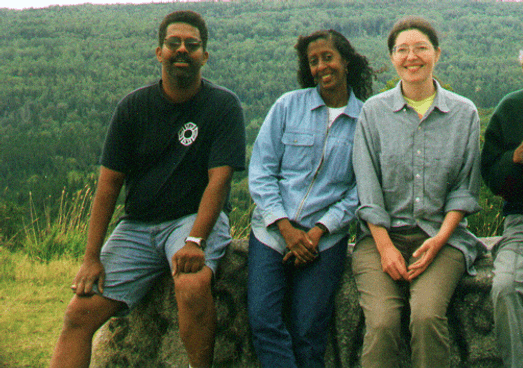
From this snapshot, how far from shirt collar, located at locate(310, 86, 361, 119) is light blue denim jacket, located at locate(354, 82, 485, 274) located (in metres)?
0.22

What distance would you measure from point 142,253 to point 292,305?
80 cm

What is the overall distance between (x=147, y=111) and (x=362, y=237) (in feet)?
4.15

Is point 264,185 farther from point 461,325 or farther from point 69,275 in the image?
point 69,275

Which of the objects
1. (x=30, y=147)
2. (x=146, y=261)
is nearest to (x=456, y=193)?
(x=146, y=261)

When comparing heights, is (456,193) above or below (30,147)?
above

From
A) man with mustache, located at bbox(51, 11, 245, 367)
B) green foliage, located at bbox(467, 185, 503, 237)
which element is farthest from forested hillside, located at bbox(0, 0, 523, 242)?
man with mustache, located at bbox(51, 11, 245, 367)

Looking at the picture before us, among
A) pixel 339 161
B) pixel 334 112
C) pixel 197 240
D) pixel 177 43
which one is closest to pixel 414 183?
pixel 339 161

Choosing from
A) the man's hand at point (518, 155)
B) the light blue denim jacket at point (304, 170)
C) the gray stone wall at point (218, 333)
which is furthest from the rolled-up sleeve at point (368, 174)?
the man's hand at point (518, 155)

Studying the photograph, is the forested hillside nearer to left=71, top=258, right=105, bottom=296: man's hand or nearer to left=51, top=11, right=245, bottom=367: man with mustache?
left=51, top=11, right=245, bottom=367: man with mustache

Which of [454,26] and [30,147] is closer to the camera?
[30,147]

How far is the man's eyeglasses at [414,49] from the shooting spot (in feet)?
8.25

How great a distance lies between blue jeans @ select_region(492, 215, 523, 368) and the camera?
2.07 m

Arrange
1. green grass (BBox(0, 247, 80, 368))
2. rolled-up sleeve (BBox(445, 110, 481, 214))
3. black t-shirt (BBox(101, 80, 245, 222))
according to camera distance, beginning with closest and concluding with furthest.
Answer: rolled-up sleeve (BBox(445, 110, 481, 214)) → black t-shirt (BBox(101, 80, 245, 222)) → green grass (BBox(0, 247, 80, 368))

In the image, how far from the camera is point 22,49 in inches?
2579
